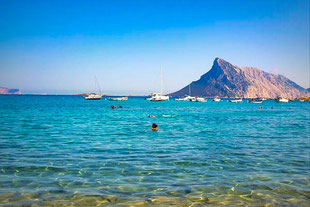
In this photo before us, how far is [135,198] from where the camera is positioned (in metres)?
9.84

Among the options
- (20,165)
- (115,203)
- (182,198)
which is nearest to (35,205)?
(115,203)

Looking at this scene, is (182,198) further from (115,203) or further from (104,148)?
(104,148)

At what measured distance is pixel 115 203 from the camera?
368 inches

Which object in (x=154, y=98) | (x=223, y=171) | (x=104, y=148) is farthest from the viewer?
(x=154, y=98)

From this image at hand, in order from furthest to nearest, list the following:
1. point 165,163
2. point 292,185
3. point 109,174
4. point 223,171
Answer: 1. point 165,163
2. point 223,171
3. point 109,174
4. point 292,185

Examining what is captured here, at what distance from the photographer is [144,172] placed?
13.4 metres

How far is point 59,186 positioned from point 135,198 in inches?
143

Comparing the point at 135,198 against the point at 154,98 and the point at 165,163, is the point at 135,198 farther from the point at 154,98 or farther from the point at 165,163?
the point at 154,98

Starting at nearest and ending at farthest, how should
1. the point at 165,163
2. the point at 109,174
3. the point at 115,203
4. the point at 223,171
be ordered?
1. the point at 115,203
2. the point at 109,174
3. the point at 223,171
4. the point at 165,163

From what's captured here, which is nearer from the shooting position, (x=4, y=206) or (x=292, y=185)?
(x=4, y=206)

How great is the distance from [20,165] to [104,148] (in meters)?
6.82

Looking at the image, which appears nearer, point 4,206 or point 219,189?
point 4,206

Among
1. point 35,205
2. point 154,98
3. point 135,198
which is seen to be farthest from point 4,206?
point 154,98

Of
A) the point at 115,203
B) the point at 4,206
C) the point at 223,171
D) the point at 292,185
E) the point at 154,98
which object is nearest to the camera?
the point at 4,206
